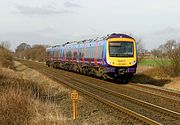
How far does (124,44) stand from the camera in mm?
24250

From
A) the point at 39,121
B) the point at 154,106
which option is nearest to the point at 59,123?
the point at 39,121

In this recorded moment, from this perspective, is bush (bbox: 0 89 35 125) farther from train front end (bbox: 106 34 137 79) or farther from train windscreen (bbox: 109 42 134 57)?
train windscreen (bbox: 109 42 134 57)

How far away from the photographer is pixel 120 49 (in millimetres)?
24172

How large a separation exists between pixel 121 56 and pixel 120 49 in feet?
1.90

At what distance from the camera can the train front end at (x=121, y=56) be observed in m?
23.7

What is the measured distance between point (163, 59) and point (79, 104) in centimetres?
1557

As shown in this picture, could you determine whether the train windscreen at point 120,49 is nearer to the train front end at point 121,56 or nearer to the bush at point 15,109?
the train front end at point 121,56

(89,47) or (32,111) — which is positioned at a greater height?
(89,47)

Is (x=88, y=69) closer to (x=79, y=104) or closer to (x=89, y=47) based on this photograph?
(x=89, y=47)

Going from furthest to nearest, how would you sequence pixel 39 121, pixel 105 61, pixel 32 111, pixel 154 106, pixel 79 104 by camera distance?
1. pixel 105 61
2. pixel 79 104
3. pixel 154 106
4. pixel 32 111
5. pixel 39 121

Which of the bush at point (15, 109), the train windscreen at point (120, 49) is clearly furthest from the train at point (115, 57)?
the bush at point (15, 109)

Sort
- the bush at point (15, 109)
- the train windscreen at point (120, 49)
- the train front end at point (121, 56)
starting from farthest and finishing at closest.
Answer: the train windscreen at point (120, 49) → the train front end at point (121, 56) → the bush at point (15, 109)

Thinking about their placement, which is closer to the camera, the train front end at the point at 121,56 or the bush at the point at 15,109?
the bush at the point at 15,109

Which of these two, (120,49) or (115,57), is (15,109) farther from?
(120,49)
